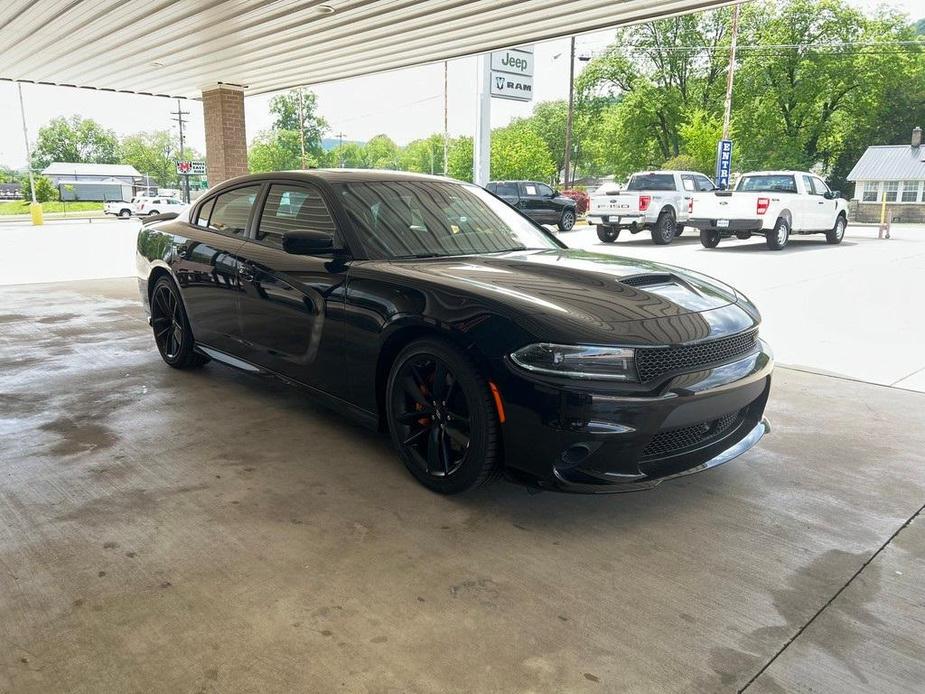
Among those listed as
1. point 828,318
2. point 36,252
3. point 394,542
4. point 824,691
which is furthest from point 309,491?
point 36,252

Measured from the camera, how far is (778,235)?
1619 cm

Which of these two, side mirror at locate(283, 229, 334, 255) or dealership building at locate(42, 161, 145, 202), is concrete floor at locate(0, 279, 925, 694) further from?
dealership building at locate(42, 161, 145, 202)

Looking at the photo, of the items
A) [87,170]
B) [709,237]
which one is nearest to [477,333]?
[709,237]

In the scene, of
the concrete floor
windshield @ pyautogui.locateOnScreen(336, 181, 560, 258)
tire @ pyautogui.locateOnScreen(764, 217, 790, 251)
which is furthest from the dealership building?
the concrete floor

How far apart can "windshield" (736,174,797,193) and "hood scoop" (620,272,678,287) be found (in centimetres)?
1490

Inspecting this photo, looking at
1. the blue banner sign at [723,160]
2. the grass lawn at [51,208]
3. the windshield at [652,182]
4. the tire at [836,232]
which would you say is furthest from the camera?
the grass lawn at [51,208]

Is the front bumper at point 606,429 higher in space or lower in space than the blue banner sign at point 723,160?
lower

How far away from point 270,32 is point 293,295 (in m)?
6.45

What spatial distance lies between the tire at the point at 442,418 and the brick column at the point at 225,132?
10762mm

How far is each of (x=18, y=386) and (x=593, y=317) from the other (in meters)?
4.33

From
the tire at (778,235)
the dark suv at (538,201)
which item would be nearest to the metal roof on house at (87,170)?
the dark suv at (538,201)

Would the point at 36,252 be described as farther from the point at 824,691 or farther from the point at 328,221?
the point at 824,691

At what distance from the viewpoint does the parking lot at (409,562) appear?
212 centimetres

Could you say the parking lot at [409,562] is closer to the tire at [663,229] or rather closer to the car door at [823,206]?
the tire at [663,229]
